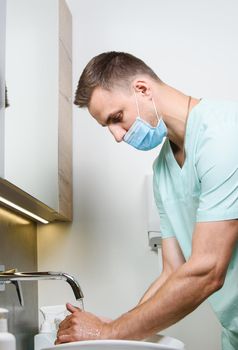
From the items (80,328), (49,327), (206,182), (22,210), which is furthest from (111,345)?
(22,210)

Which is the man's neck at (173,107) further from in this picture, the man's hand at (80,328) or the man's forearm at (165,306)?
the man's hand at (80,328)

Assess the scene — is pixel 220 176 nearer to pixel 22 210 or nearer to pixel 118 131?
pixel 118 131

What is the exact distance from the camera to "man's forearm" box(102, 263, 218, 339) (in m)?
1.25

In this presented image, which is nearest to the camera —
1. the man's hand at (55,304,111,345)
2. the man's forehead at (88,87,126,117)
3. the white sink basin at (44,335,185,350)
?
the white sink basin at (44,335,185,350)

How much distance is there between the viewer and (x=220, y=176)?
129 centimetres

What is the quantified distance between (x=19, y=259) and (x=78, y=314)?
56 centimetres

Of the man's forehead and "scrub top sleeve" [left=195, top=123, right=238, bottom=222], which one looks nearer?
"scrub top sleeve" [left=195, top=123, right=238, bottom=222]

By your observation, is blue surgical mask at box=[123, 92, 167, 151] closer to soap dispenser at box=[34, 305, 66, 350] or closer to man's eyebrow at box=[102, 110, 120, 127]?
man's eyebrow at box=[102, 110, 120, 127]

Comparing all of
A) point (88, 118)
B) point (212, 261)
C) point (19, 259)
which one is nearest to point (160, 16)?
point (88, 118)

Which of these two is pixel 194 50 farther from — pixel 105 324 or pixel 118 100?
pixel 105 324

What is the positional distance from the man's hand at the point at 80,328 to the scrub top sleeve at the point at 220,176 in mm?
333

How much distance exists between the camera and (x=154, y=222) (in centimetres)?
191

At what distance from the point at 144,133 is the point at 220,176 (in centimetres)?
26

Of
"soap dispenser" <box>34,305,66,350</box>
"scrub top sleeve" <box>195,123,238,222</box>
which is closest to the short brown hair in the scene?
"scrub top sleeve" <box>195,123,238,222</box>
